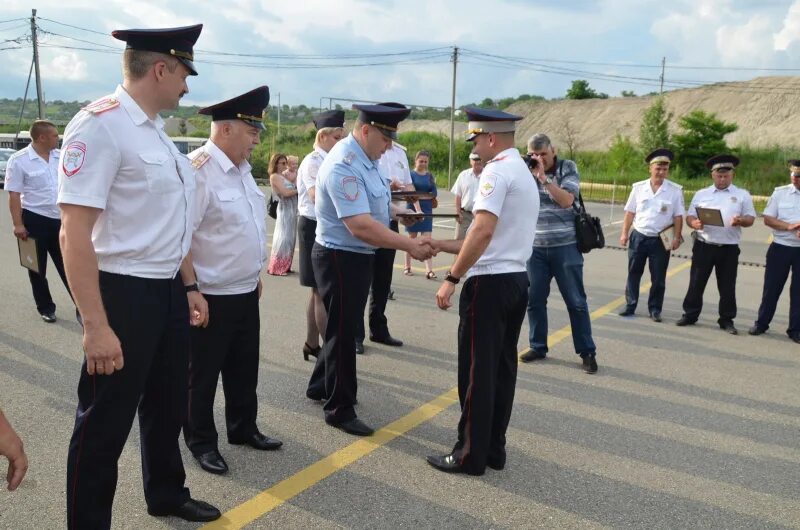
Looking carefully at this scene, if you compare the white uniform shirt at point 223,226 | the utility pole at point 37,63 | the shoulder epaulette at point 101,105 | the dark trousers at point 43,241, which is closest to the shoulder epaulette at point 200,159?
the white uniform shirt at point 223,226

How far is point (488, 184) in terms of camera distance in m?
3.42

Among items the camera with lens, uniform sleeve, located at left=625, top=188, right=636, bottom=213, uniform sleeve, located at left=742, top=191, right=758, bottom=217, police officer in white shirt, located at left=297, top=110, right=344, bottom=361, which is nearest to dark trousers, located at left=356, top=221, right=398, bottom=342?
police officer in white shirt, located at left=297, top=110, right=344, bottom=361

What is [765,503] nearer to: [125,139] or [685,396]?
[685,396]

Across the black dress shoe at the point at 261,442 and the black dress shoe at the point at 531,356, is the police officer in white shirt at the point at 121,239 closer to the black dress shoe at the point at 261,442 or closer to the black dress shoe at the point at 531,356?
the black dress shoe at the point at 261,442

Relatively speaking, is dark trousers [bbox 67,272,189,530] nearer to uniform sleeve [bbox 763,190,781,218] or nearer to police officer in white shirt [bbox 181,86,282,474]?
police officer in white shirt [bbox 181,86,282,474]

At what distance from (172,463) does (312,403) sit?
62.1 inches

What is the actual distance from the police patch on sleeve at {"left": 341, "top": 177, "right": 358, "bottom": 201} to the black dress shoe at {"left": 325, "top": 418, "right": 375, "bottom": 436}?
1.38 m

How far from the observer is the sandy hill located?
5594 cm

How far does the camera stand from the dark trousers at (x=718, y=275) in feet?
22.9

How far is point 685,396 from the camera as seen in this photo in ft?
16.2

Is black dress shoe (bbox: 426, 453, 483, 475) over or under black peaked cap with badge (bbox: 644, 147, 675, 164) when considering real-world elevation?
under

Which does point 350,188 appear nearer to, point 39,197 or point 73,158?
point 73,158

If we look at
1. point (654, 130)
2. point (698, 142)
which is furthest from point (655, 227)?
point (654, 130)

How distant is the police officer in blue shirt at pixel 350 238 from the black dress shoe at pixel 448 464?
56cm
